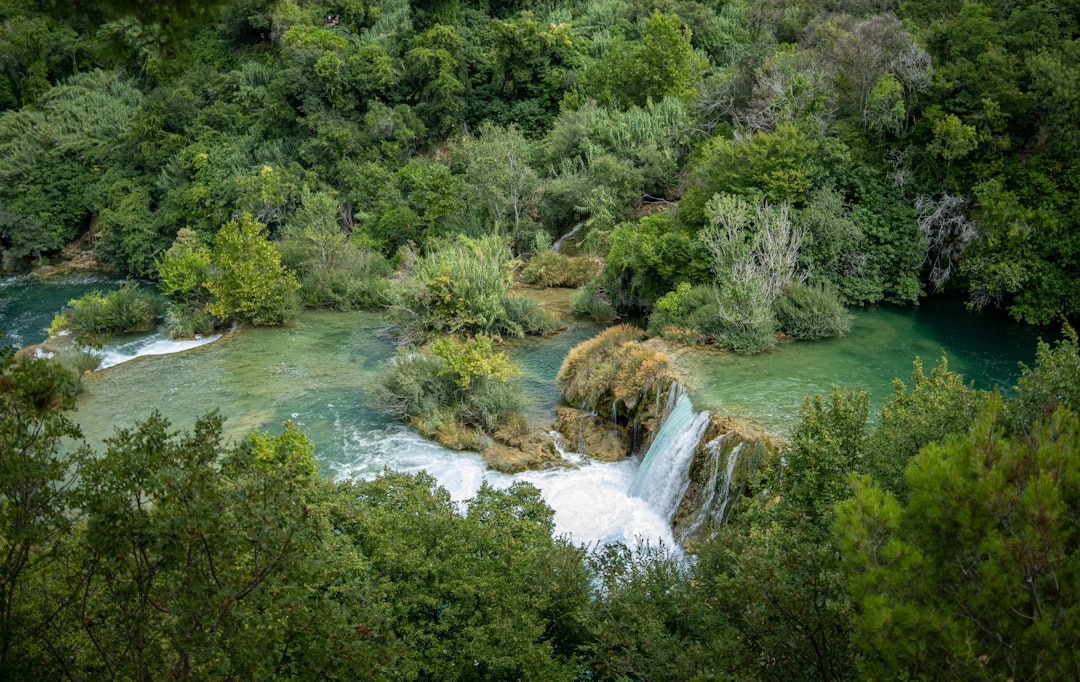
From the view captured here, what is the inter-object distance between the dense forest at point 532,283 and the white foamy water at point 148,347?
2.41 ft

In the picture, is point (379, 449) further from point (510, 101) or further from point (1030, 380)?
point (510, 101)

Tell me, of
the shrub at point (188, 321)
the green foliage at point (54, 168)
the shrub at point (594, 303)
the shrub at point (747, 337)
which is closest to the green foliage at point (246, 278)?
the shrub at point (188, 321)

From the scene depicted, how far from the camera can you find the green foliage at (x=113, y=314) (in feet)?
70.9

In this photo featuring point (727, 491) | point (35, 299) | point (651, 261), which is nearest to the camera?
point (727, 491)

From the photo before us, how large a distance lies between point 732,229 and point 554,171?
12899mm

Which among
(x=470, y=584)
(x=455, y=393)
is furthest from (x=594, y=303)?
(x=470, y=584)

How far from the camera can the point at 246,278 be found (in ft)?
69.9

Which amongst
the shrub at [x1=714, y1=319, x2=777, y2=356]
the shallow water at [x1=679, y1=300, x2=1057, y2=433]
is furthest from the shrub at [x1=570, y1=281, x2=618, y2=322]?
the shallow water at [x1=679, y1=300, x2=1057, y2=433]

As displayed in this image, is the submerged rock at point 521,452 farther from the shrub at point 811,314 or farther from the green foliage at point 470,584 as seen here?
the shrub at point 811,314

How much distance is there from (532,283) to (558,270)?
101 cm

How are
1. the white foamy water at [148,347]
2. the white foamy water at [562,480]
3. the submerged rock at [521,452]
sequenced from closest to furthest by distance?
1. the white foamy water at [562,480]
2. the submerged rock at [521,452]
3. the white foamy water at [148,347]

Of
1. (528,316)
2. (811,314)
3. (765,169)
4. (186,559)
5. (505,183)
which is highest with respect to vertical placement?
(765,169)

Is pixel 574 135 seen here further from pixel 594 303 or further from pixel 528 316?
pixel 528 316

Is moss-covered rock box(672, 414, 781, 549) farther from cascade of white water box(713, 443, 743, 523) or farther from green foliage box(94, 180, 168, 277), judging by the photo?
green foliage box(94, 180, 168, 277)
